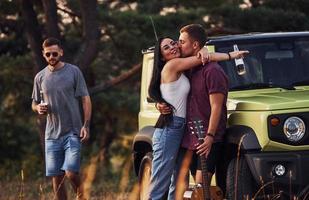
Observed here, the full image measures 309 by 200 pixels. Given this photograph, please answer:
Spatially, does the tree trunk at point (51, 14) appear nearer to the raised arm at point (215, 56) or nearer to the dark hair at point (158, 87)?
the dark hair at point (158, 87)

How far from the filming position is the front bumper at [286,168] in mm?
7848

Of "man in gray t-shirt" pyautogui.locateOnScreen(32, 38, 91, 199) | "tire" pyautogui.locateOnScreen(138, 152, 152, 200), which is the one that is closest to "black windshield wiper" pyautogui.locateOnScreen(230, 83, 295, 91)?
"tire" pyautogui.locateOnScreen(138, 152, 152, 200)

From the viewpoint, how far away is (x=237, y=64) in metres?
8.47

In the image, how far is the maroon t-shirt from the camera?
25.8 ft

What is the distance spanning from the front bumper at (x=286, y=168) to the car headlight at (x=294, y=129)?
0.12 m

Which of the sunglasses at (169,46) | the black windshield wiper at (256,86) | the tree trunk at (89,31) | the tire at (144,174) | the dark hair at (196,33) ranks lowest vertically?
the tire at (144,174)

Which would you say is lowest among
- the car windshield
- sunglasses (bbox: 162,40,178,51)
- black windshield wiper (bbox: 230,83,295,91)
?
black windshield wiper (bbox: 230,83,295,91)

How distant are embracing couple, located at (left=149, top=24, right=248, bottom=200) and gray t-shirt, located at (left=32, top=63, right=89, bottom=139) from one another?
4.54ft

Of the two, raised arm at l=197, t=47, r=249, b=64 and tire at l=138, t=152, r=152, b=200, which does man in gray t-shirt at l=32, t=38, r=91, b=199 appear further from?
raised arm at l=197, t=47, r=249, b=64

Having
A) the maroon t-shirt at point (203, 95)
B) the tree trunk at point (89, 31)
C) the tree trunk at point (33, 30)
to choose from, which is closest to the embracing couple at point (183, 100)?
the maroon t-shirt at point (203, 95)

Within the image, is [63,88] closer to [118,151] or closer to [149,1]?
[149,1]

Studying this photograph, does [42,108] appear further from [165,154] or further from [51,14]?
[51,14]

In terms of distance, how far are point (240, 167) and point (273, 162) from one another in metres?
0.30

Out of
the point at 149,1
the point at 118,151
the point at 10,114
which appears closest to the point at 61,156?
the point at 149,1
